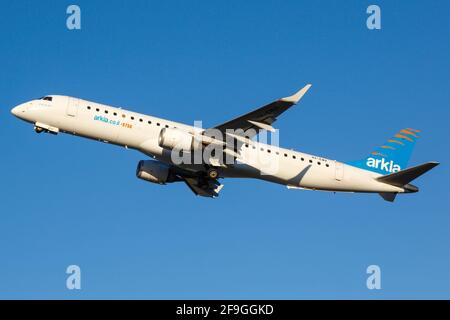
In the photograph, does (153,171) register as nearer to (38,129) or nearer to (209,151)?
(209,151)

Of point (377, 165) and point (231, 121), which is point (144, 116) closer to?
point (231, 121)

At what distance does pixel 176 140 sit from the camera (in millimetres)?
50031

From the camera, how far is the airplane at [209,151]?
5047 cm

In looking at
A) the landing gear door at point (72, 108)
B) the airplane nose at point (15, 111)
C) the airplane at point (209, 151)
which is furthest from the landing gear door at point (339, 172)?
the airplane nose at point (15, 111)

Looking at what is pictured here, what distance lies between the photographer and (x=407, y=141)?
57750 millimetres

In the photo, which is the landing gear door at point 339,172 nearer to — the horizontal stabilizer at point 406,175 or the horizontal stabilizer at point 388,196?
the horizontal stabilizer at point 406,175

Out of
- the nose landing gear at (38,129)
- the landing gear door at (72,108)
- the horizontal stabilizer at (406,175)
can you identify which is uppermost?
the landing gear door at (72,108)

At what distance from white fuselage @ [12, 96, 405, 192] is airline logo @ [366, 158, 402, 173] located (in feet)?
5.17

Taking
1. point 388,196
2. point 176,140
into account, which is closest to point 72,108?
point 176,140

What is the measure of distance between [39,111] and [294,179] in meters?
18.0

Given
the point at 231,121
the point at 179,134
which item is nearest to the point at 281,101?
the point at 231,121

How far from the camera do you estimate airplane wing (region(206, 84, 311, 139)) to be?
45.8 meters

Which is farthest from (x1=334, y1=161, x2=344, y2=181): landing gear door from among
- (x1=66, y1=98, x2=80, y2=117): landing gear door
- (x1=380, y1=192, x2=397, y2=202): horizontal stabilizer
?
(x1=66, y1=98, x2=80, y2=117): landing gear door

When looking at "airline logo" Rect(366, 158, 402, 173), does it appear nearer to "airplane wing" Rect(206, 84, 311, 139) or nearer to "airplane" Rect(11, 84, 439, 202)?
"airplane" Rect(11, 84, 439, 202)
